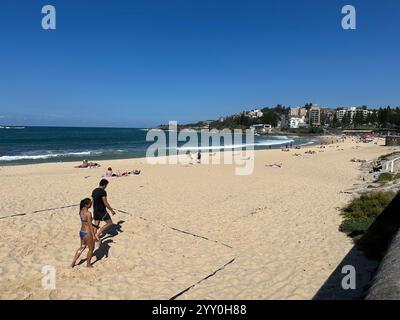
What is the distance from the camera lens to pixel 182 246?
758cm

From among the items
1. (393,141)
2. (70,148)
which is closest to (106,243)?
(70,148)

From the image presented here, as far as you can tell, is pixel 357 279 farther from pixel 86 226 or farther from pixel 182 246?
pixel 86 226

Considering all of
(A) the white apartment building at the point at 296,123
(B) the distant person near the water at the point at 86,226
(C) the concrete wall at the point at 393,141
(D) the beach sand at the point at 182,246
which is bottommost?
(D) the beach sand at the point at 182,246

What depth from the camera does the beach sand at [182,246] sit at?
562cm

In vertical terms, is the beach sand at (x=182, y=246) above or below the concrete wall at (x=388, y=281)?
below

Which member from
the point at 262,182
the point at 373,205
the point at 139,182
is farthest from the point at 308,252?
the point at 139,182

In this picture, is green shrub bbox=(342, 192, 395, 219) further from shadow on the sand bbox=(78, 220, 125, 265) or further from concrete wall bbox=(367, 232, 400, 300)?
shadow on the sand bbox=(78, 220, 125, 265)

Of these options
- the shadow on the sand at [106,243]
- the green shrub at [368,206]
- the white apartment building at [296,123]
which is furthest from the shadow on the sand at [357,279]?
the white apartment building at [296,123]

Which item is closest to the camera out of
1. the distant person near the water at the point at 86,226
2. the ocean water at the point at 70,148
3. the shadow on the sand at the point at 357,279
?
the shadow on the sand at the point at 357,279

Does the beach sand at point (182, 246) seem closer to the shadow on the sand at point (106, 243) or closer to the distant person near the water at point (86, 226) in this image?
the shadow on the sand at point (106, 243)

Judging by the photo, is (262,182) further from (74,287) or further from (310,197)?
(74,287)

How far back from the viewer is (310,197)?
1259 cm

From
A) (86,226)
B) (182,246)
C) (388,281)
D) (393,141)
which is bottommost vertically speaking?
(182,246)
